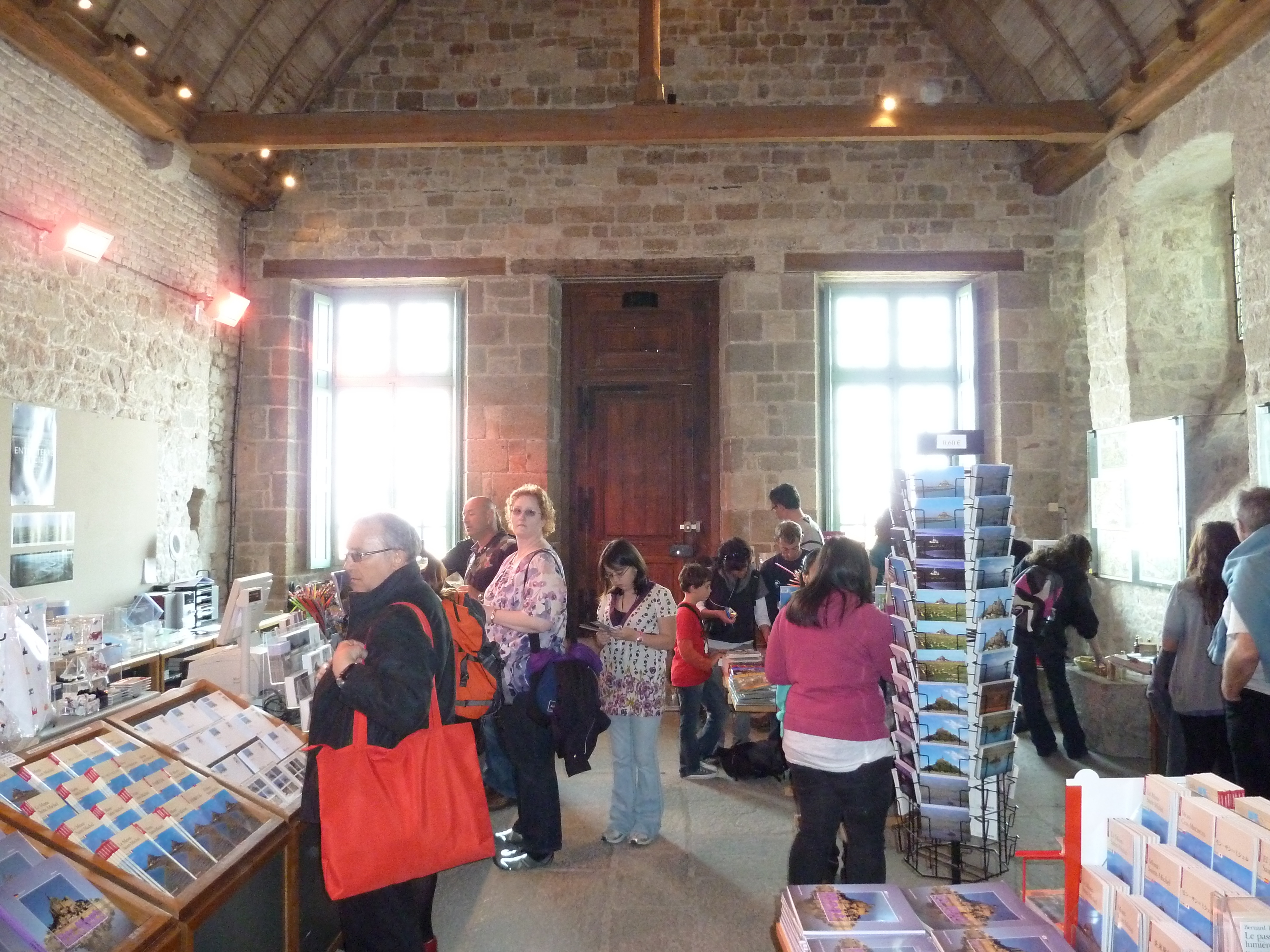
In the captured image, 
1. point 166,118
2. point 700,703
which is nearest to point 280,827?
point 700,703

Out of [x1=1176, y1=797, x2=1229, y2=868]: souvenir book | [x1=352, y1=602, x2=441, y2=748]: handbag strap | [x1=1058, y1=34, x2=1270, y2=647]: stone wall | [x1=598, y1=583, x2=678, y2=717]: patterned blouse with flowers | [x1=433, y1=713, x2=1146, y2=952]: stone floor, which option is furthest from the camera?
[x1=1058, y1=34, x2=1270, y2=647]: stone wall

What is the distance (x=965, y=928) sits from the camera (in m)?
1.62

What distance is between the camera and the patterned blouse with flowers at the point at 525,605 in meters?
3.40

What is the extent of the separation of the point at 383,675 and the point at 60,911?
74 cm

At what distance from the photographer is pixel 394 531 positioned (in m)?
2.30

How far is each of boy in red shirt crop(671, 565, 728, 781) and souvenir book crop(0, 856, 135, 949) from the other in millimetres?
2297

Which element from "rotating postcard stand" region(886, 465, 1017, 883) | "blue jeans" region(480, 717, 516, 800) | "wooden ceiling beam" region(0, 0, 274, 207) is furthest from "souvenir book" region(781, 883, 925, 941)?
"wooden ceiling beam" region(0, 0, 274, 207)

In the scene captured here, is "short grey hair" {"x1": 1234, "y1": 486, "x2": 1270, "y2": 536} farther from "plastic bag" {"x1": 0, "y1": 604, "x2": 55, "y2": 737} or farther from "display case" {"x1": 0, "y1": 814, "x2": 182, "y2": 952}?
"plastic bag" {"x1": 0, "y1": 604, "x2": 55, "y2": 737}

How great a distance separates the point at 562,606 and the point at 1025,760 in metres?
3.12

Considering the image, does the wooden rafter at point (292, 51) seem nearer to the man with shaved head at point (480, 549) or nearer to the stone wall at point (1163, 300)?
the man with shaved head at point (480, 549)

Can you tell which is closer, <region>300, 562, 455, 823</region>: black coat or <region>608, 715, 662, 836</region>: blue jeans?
<region>300, 562, 455, 823</region>: black coat

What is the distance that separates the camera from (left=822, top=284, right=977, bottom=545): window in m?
7.36

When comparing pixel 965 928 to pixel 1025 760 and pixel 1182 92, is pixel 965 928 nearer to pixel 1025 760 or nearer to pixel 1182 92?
pixel 1025 760

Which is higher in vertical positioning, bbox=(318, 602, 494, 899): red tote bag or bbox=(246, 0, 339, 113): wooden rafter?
bbox=(246, 0, 339, 113): wooden rafter
